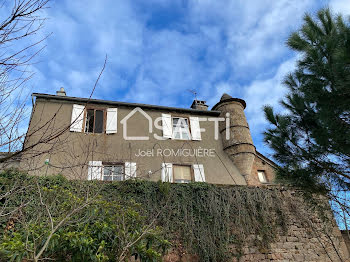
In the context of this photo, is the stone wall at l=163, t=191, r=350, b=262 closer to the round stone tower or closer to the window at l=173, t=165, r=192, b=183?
the round stone tower

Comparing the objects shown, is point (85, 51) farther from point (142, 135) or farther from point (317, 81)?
point (142, 135)

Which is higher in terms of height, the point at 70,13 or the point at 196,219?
the point at 70,13

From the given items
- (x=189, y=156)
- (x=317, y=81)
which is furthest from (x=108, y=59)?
(x=189, y=156)

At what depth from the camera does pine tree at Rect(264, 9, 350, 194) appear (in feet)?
14.6

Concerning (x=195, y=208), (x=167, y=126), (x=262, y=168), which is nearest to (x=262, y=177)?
(x=262, y=168)

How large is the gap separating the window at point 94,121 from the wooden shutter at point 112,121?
0.87ft

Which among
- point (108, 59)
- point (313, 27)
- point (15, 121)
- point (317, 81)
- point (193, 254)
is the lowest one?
point (193, 254)

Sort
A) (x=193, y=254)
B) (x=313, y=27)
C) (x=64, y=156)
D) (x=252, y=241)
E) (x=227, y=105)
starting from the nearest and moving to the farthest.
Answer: (x=313, y=27), (x=193, y=254), (x=252, y=241), (x=64, y=156), (x=227, y=105)

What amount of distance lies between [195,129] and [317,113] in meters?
6.77

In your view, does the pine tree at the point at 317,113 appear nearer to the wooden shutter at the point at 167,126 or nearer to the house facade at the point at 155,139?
the house facade at the point at 155,139

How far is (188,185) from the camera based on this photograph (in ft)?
24.4

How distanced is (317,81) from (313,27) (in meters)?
1.11

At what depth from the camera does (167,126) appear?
11.1 metres

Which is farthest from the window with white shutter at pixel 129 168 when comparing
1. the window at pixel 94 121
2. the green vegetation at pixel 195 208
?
the green vegetation at pixel 195 208
